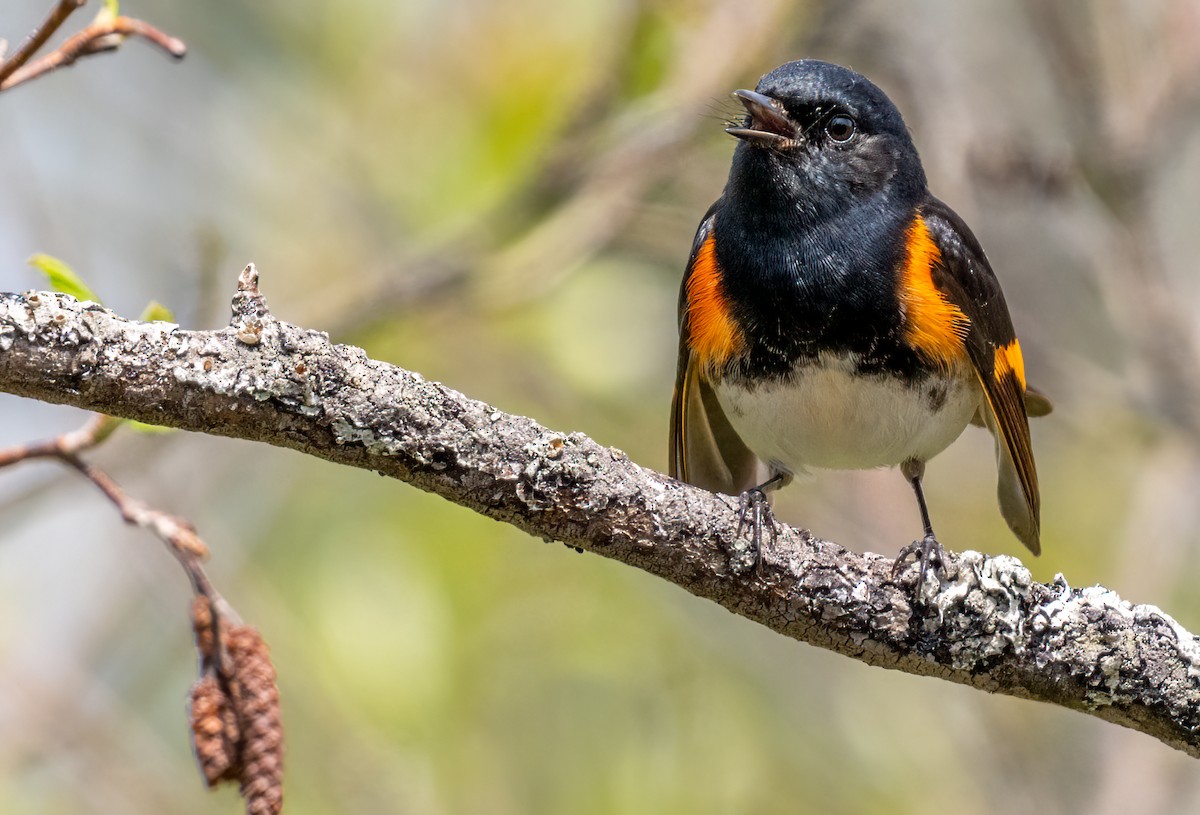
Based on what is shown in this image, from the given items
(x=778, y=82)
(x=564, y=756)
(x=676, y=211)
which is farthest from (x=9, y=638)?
(x=778, y=82)

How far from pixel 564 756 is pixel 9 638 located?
2.03 metres

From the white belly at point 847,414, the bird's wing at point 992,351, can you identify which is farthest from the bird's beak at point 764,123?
the white belly at point 847,414

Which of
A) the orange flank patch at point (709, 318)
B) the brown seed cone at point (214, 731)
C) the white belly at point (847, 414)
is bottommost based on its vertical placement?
the brown seed cone at point (214, 731)

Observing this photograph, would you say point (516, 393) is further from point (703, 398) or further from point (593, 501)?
point (593, 501)

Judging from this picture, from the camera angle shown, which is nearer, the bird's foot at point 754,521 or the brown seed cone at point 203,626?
the brown seed cone at point 203,626

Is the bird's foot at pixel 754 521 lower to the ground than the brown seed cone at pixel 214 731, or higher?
higher

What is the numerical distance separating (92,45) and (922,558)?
1.59 m

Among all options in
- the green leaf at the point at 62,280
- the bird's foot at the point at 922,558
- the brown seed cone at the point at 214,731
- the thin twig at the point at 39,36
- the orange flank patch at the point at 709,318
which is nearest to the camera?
the thin twig at the point at 39,36

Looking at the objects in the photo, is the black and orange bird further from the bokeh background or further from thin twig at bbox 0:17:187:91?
thin twig at bbox 0:17:187:91

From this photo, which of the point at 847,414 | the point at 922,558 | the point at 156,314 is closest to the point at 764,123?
the point at 847,414

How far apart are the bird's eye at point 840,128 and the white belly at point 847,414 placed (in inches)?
25.3

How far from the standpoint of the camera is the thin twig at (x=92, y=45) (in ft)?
5.83

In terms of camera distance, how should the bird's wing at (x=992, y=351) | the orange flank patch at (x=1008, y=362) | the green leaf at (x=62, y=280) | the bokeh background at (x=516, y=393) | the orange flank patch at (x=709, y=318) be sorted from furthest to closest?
1. the bokeh background at (x=516, y=393)
2. the orange flank patch at (x=1008, y=362)
3. the bird's wing at (x=992, y=351)
4. the orange flank patch at (x=709, y=318)
5. the green leaf at (x=62, y=280)

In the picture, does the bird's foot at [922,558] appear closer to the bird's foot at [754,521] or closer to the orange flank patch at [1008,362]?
the bird's foot at [754,521]
